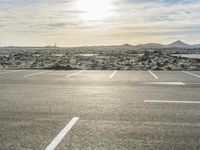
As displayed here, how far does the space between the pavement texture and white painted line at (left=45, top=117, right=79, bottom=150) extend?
7cm

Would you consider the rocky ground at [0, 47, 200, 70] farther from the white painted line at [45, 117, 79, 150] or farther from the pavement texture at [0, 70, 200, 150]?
the white painted line at [45, 117, 79, 150]

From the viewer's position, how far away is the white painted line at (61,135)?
5.67 metres

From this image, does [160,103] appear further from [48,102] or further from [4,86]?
[4,86]

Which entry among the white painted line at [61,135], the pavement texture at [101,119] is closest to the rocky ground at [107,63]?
the pavement texture at [101,119]

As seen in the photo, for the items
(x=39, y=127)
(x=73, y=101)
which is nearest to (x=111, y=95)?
(x=73, y=101)

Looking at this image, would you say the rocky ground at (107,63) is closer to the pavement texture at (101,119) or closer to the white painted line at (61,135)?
the pavement texture at (101,119)

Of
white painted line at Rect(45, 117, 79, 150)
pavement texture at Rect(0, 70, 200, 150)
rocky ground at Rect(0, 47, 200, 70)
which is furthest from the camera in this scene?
rocky ground at Rect(0, 47, 200, 70)

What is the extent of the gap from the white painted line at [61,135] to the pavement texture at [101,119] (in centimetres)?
7

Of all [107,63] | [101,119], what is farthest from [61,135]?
[107,63]

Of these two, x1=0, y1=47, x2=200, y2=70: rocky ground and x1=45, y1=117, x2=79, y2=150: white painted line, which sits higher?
x1=45, y1=117, x2=79, y2=150: white painted line

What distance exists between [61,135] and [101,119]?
1.39m

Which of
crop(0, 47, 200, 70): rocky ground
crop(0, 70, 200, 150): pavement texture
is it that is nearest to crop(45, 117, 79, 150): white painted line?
crop(0, 70, 200, 150): pavement texture

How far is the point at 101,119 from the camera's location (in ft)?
24.5

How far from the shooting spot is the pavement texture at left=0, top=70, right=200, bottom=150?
5.84 metres
